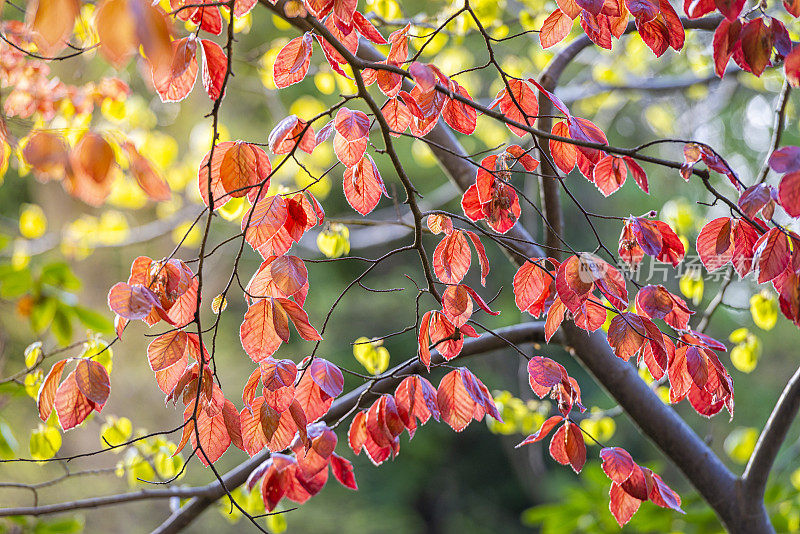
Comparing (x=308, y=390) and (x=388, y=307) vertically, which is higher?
(x=308, y=390)

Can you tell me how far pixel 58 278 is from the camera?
5.16ft

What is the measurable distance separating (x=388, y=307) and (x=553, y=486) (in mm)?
2041

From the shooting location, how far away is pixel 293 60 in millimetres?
812

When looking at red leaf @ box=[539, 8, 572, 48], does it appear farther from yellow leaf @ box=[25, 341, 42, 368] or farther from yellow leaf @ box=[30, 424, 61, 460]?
yellow leaf @ box=[30, 424, 61, 460]

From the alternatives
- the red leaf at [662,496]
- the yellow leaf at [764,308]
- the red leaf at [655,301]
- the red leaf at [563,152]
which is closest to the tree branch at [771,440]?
the yellow leaf at [764,308]

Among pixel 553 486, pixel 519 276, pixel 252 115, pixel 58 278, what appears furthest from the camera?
pixel 252 115

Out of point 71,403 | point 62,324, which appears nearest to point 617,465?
point 71,403

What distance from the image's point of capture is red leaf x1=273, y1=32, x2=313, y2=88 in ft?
2.64

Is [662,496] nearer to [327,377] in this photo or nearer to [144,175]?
[327,377]

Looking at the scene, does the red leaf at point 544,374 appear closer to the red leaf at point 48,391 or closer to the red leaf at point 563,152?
the red leaf at point 563,152

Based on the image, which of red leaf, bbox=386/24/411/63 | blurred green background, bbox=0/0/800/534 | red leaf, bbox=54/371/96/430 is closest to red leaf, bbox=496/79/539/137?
red leaf, bbox=386/24/411/63

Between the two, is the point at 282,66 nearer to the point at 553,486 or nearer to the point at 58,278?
the point at 58,278

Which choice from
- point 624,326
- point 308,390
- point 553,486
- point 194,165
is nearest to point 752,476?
point 624,326

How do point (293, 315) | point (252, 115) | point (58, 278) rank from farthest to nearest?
1. point (252, 115)
2. point (58, 278)
3. point (293, 315)
